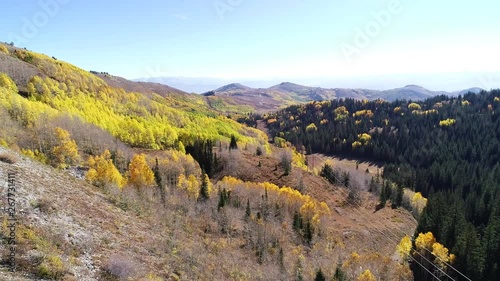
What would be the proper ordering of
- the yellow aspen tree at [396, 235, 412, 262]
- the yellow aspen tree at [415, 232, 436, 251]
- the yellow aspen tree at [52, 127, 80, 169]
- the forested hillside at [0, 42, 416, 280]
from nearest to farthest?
the forested hillside at [0, 42, 416, 280], the yellow aspen tree at [52, 127, 80, 169], the yellow aspen tree at [415, 232, 436, 251], the yellow aspen tree at [396, 235, 412, 262]

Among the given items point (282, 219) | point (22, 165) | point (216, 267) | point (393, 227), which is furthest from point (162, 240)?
point (393, 227)

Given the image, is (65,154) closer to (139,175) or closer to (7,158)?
(139,175)

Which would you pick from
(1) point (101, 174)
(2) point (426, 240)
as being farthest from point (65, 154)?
(2) point (426, 240)

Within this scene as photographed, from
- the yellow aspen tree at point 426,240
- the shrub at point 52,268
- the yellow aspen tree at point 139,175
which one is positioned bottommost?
the yellow aspen tree at point 426,240

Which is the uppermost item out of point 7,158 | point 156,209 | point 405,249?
point 7,158

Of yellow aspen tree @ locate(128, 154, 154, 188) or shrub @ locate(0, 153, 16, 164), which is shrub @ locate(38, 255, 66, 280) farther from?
yellow aspen tree @ locate(128, 154, 154, 188)

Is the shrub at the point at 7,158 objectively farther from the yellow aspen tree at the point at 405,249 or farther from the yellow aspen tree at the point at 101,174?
the yellow aspen tree at the point at 405,249

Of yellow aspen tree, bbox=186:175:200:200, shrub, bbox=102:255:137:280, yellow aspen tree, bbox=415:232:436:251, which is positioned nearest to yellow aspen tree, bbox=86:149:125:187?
yellow aspen tree, bbox=186:175:200:200

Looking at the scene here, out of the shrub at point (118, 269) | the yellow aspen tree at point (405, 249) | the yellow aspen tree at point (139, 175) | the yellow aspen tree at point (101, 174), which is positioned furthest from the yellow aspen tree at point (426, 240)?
the shrub at point (118, 269)

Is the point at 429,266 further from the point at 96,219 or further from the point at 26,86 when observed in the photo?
the point at 26,86

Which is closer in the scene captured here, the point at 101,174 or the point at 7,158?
the point at 7,158

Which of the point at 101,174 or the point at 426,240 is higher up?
the point at 101,174
